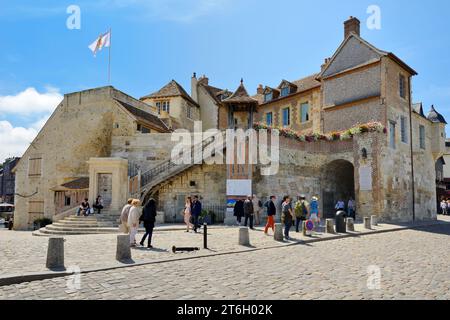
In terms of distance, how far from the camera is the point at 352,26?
26.3 meters

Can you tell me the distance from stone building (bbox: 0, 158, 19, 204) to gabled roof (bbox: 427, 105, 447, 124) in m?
51.0

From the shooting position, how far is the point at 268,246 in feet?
35.3

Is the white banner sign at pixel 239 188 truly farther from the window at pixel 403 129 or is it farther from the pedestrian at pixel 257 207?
the window at pixel 403 129

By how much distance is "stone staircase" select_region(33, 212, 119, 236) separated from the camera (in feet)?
52.6

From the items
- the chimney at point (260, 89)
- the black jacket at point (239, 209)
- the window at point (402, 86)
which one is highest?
the chimney at point (260, 89)

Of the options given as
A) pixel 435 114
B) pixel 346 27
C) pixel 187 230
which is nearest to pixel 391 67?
pixel 346 27

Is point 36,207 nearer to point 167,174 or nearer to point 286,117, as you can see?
point 167,174

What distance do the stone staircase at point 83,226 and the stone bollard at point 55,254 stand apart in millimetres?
8733

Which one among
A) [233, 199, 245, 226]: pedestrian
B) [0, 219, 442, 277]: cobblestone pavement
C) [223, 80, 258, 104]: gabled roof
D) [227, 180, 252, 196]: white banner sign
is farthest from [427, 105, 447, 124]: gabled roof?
[0, 219, 442, 277]: cobblestone pavement

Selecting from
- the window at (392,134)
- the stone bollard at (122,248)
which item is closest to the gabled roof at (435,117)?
the window at (392,134)

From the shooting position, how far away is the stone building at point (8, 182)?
50.8m

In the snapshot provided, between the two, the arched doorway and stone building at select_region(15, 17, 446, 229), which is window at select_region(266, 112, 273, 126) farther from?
the arched doorway
